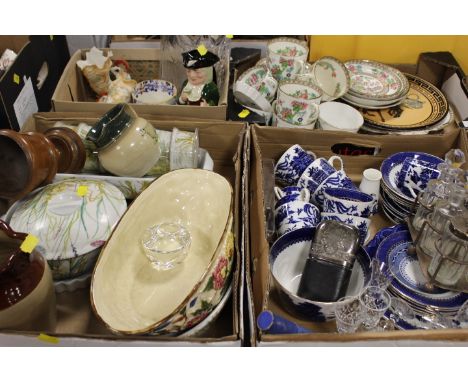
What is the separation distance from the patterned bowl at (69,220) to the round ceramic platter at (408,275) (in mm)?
553

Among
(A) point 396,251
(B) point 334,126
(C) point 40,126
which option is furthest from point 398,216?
(C) point 40,126

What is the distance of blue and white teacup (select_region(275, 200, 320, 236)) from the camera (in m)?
0.96

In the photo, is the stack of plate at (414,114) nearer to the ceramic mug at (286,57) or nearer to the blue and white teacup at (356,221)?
the ceramic mug at (286,57)

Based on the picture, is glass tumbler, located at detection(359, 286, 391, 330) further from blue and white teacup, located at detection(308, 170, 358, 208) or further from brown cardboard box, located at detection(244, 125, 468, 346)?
blue and white teacup, located at detection(308, 170, 358, 208)

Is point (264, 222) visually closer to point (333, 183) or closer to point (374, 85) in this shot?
point (333, 183)

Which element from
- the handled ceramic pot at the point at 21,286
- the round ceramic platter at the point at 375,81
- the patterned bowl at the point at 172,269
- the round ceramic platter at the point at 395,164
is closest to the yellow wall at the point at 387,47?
the round ceramic platter at the point at 375,81

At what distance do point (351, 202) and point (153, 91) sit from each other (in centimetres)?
65

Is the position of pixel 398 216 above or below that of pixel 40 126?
below

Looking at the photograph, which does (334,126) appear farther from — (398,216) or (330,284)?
(330,284)

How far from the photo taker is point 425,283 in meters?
0.91

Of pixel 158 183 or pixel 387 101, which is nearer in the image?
pixel 158 183

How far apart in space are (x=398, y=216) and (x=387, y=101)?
0.36m

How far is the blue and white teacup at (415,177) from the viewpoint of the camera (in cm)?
106

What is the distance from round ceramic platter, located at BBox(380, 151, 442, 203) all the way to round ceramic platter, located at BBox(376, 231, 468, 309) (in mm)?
128
